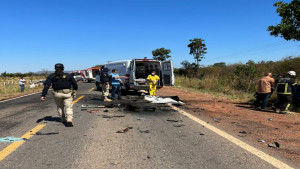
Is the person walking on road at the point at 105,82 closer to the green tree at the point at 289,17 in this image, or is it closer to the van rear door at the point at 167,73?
the van rear door at the point at 167,73

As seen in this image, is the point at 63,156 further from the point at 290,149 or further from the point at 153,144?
the point at 290,149

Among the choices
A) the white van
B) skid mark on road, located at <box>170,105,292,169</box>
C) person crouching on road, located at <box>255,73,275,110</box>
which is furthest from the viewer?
the white van

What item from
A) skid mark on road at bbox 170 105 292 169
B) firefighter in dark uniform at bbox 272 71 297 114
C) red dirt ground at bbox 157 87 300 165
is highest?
firefighter in dark uniform at bbox 272 71 297 114

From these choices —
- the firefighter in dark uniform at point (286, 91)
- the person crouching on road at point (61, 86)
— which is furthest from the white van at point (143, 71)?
the person crouching on road at point (61, 86)

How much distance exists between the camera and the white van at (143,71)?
43.8ft

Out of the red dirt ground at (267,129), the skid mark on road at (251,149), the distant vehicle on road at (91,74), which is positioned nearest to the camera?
the skid mark on road at (251,149)

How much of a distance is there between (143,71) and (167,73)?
1.98 meters

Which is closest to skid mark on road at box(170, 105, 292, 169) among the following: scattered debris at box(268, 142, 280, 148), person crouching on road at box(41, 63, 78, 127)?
scattered debris at box(268, 142, 280, 148)

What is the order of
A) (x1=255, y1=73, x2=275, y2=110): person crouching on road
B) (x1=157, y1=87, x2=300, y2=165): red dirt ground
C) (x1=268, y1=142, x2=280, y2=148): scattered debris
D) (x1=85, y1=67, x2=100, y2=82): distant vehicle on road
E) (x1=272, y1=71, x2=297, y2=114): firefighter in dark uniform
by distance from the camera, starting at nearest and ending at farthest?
(x1=157, y1=87, x2=300, y2=165): red dirt ground < (x1=268, y1=142, x2=280, y2=148): scattered debris < (x1=272, y1=71, x2=297, y2=114): firefighter in dark uniform < (x1=255, y1=73, x2=275, y2=110): person crouching on road < (x1=85, y1=67, x2=100, y2=82): distant vehicle on road

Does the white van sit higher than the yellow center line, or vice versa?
the white van

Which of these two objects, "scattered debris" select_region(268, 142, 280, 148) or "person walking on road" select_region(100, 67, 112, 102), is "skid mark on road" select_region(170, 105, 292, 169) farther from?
"person walking on road" select_region(100, 67, 112, 102)

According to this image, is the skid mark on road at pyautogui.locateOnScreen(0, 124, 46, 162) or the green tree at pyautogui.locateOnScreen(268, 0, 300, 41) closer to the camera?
the skid mark on road at pyautogui.locateOnScreen(0, 124, 46, 162)

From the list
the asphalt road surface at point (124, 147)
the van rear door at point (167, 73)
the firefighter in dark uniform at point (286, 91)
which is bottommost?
the asphalt road surface at point (124, 147)

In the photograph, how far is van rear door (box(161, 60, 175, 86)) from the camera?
44.2 feet
